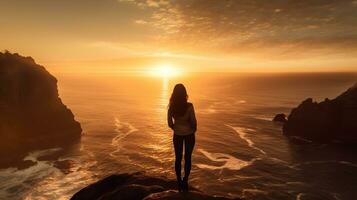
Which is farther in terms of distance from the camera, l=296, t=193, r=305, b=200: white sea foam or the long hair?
l=296, t=193, r=305, b=200: white sea foam

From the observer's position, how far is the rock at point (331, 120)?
76.2 metres

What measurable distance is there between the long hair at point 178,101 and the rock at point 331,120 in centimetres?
7614

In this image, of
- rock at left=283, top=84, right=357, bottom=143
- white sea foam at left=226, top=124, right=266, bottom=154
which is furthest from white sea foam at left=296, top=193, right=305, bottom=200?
rock at left=283, top=84, right=357, bottom=143

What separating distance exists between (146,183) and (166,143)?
6304 cm

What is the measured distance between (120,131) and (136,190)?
268 feet

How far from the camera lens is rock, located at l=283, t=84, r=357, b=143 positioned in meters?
76.2

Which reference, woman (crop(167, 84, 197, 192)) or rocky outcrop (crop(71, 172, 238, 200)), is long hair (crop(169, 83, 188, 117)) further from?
rocky outcrop (crop(71, 172, 238, 200))

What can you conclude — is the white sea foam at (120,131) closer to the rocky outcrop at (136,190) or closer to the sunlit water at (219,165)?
the sunlit water at (219,165)

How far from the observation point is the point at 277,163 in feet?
200

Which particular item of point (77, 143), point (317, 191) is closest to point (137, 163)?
point (77, 143)

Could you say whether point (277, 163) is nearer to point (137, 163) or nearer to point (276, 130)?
point (137, 163)

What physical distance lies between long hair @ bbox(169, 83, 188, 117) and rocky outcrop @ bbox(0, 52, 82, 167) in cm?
6360

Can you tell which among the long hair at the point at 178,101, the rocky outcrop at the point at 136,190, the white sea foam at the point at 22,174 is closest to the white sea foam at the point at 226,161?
the white sea foam at the point at 22,174

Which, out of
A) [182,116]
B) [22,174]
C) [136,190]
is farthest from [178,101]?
[22,174]
